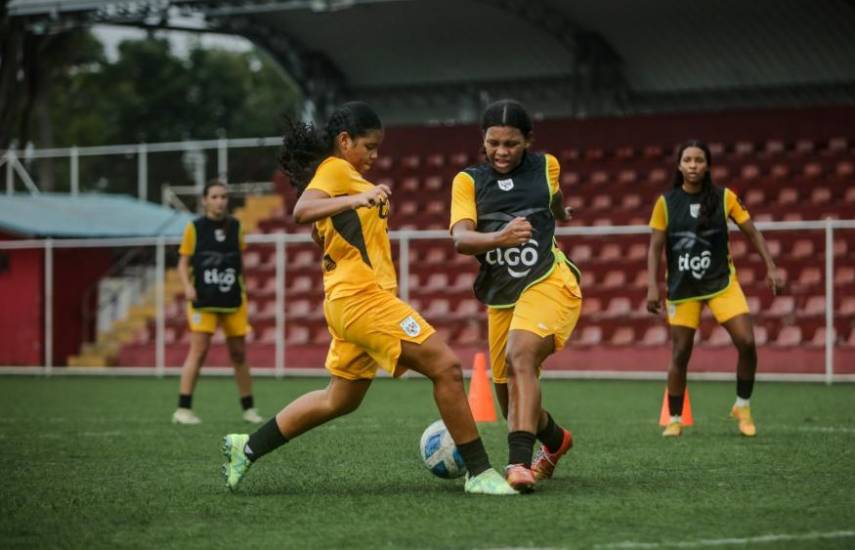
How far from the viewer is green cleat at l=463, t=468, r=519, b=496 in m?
6.96

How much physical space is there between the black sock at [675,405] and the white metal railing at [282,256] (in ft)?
22.4

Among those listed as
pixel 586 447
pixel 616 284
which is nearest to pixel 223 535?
pixel 586 447

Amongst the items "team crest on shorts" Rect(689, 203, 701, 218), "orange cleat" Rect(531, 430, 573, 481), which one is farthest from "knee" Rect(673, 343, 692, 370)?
"orange cleat" Rect(531, 430, 573, 481)

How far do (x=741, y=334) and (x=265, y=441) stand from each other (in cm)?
419

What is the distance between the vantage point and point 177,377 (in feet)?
67.6

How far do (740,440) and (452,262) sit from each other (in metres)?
11.8

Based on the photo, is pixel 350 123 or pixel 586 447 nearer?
pixel 350 123

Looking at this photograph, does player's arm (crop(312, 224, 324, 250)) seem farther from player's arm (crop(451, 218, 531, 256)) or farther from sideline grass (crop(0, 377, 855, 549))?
sideline grass (crop(0, 377, 855, 549))

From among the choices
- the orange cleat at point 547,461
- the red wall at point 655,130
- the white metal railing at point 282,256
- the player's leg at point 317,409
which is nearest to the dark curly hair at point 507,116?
the player's leg at point 317,409

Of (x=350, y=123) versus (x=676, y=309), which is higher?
(x=350, y=123)

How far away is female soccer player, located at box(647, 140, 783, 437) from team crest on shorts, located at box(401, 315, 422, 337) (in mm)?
3610

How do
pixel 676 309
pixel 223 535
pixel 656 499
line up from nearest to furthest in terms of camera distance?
pixel 223 535, pixel 656 499, pixel 676 309

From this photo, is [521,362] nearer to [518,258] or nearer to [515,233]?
[518,258]

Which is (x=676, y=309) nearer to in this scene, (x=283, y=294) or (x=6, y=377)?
(x=283, y=294)
